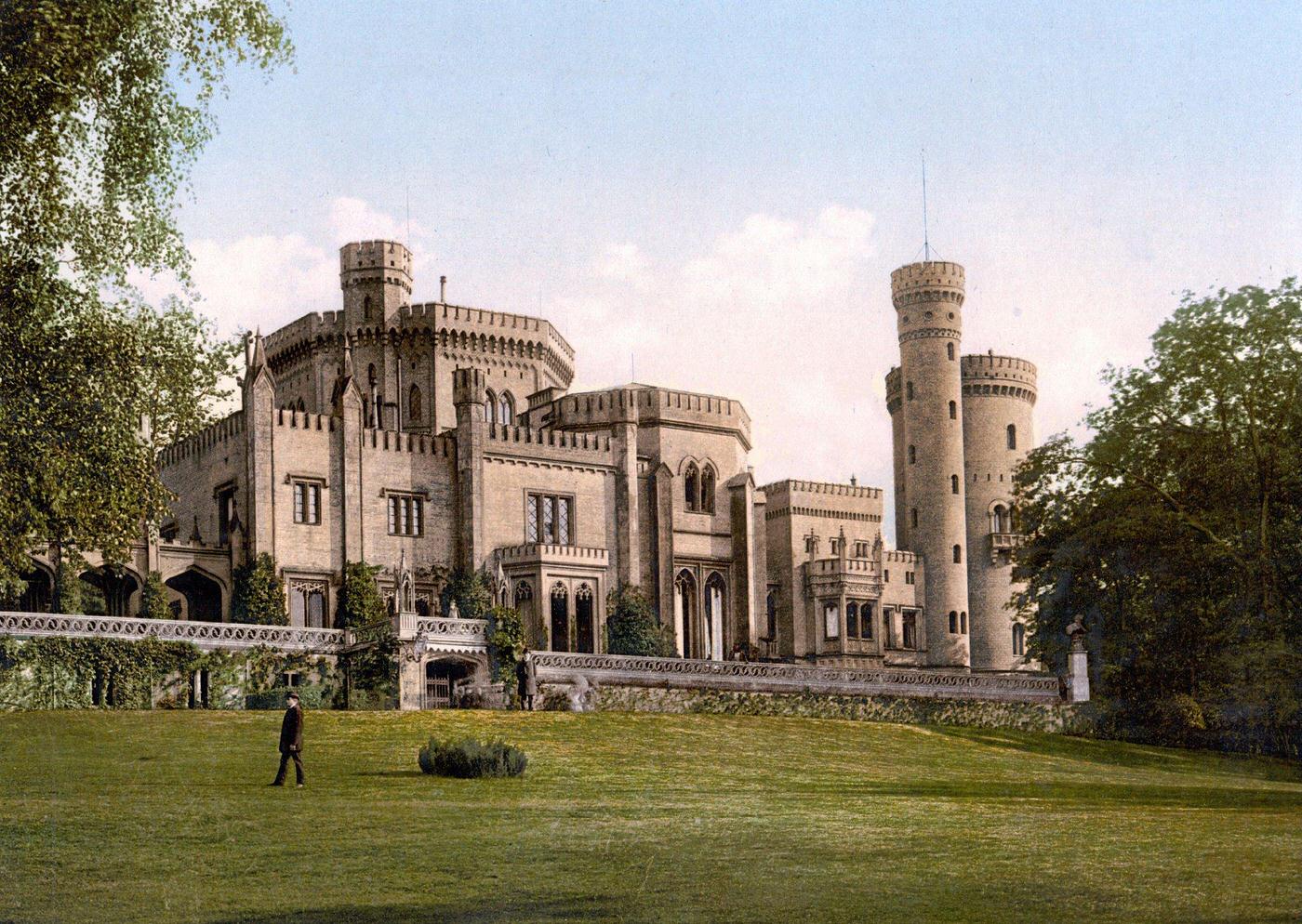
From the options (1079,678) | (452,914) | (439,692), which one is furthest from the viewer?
(1079,678)

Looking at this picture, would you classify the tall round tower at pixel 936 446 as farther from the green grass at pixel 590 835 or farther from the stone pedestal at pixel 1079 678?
the green grass at pixel 590 835

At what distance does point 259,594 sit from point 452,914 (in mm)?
35036

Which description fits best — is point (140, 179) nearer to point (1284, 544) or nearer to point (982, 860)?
point (982, 860)

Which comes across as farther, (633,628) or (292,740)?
(633,628)

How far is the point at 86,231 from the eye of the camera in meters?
24.2

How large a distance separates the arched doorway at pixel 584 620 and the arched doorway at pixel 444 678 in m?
8.75

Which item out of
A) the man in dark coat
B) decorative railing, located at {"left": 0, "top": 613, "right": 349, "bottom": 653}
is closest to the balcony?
decorative railing, located at {"left": 0, "top": 613, "right": 349, "bottom": 653}

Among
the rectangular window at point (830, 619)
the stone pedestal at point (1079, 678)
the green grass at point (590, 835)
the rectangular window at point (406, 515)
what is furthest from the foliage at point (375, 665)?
the rectangular window at point (830, 619)

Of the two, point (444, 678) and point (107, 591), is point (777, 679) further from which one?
point (107, 591)

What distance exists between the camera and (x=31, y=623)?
125 ft

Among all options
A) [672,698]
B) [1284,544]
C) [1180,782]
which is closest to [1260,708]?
[1284,544]

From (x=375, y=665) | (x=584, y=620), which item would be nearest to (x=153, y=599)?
(x=375, y=665)

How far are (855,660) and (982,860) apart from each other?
49.1m

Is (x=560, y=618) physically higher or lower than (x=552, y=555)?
lower
